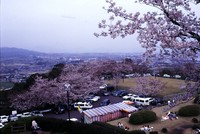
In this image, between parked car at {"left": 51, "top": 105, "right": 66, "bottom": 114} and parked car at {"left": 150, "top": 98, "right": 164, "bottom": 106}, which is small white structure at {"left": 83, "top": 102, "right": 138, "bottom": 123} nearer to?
parked car at {"left": 150, "top": 98, "right": 164, "bottom": 106}

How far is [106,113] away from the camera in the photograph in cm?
3138

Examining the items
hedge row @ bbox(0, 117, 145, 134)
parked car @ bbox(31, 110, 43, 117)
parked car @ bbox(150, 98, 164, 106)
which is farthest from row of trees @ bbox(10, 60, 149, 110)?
hedge row @ bbox(0, 117, 145, 134)

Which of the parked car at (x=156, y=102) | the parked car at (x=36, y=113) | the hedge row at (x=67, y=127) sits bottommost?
the parked car at (x=36, y=113)

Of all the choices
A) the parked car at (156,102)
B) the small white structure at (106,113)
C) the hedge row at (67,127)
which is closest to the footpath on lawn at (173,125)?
the small white structure at (106,113)

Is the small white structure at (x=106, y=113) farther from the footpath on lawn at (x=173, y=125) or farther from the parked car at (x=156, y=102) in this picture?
the parked car at (x=156, y=102)

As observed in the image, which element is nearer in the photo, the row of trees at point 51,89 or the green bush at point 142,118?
the green bush at point 142,118

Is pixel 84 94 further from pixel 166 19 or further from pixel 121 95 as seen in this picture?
pixel 166 19

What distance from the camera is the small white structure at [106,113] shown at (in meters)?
30.3

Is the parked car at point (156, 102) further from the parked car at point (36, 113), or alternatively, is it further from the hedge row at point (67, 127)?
the hedge row at point (67, 127)

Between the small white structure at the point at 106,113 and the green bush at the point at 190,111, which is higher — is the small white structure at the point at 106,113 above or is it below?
below

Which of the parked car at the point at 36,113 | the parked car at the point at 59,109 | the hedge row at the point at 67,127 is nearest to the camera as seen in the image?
the hedge row at the point at 67,127

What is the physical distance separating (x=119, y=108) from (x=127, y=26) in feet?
84.4

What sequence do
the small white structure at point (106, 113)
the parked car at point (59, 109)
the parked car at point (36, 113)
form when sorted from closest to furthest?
the small white structure at point (106, 113) → the parked car at point (36, 113) → the parked car at point (59, 109)

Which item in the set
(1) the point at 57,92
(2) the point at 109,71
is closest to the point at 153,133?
→ (1) the point at 57,92
